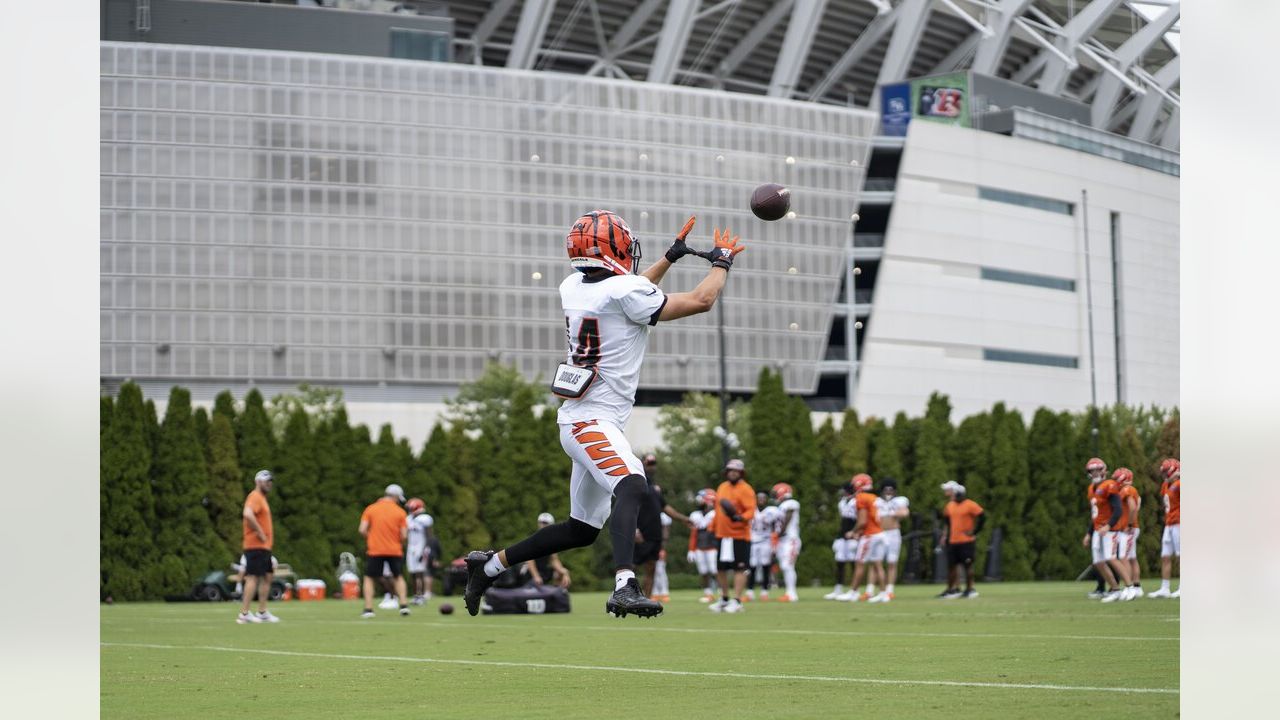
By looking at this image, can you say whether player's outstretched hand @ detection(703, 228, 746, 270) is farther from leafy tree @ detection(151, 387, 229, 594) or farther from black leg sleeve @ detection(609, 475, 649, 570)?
leafy tree @ detection(151, 387, 229, 594)

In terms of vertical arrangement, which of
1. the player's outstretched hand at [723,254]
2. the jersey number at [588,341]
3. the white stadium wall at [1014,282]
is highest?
the white stadium wall at [1014,282]

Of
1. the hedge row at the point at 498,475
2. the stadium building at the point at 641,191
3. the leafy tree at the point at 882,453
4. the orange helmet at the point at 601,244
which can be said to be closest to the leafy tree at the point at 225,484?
the hedge row at the point at 498,475

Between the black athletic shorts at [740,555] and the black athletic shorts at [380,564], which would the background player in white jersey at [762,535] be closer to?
the black athletic shorts at [740,555]

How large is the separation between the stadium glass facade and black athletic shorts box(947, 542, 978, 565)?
5262 centimetres

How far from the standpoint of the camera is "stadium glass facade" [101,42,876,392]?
246 ft

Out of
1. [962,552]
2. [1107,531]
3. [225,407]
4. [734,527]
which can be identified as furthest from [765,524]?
[225,407]

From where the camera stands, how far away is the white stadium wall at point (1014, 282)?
88625 millimetres

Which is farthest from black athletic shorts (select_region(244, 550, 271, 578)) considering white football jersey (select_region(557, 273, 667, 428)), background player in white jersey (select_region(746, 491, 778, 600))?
white football jersey (select_region(557, 273, 667, 428))

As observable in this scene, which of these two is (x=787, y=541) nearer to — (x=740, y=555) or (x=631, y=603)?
(x=740, y=555)

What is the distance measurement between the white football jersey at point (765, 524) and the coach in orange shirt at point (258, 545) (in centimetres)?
1158

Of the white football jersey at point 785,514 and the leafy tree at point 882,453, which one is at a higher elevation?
the leafy tree at point 882,453

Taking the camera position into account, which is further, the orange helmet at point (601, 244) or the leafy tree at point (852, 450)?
the leafy tree at point (852, 450)

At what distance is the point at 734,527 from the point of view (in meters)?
24.4

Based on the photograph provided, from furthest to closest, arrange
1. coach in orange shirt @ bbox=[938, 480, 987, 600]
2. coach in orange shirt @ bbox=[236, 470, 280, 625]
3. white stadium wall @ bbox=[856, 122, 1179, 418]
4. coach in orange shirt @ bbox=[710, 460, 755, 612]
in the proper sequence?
white stadium wall @ bbox=[856, 122, 1179, 418]
coach in orange shirt @ bbox=[938, 480, 987, 600]
coach in orange shirt @ bbox=[710, 460, 755, 612]
coach in orange shirt @ bbox=[236, 470, 280, 625]
